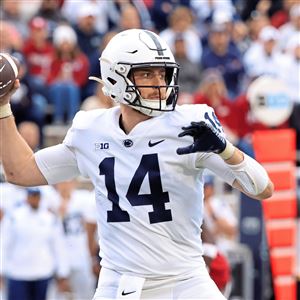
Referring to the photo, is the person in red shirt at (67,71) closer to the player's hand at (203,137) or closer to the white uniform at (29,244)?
the white uniform at (29,244)

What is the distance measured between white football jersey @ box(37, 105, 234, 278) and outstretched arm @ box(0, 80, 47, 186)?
388 mm

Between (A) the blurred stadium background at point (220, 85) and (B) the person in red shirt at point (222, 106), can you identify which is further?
(B) the person in red shirt at point (222, 106)

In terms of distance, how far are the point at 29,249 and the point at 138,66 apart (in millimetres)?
4549

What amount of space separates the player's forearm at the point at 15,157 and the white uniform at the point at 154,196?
15.1 inches

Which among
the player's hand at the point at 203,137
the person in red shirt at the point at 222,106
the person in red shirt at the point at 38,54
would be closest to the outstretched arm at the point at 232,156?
the player's hand at the point at 203,137

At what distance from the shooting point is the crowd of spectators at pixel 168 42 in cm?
1033

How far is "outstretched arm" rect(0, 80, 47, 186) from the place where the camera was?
4.64 metres

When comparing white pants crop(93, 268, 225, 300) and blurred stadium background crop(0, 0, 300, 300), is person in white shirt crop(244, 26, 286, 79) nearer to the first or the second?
blurred stadium background crop(0, 0, 300, 300)

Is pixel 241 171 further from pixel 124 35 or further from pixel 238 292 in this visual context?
pixel 238 292

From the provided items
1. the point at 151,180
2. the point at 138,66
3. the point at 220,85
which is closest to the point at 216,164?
the point at 151,180

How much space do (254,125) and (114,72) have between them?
18.8 ft

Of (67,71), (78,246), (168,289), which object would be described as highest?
(168,289)

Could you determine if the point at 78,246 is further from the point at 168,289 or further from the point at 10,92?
the point at 168,289

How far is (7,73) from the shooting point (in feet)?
14.9
